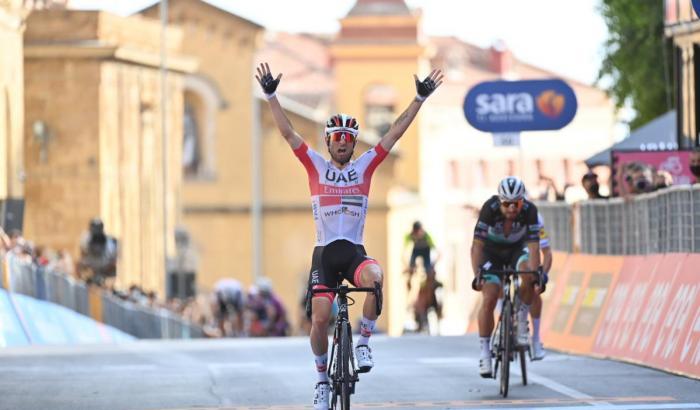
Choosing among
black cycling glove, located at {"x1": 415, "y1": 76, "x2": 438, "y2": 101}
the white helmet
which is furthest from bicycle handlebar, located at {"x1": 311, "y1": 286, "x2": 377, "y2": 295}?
the white helmet

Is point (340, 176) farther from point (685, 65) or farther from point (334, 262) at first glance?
point (685, 65)

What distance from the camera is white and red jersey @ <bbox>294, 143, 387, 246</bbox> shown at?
621 inches

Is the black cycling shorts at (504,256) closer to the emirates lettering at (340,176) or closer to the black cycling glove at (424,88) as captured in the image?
the black cycling glove at (424,88)

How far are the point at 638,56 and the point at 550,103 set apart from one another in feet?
44.6

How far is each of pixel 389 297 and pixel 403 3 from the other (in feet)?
82.4

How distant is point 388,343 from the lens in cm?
2912

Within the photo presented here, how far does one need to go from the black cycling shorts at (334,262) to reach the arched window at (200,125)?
76846 millimetres

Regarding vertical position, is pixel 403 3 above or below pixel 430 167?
above

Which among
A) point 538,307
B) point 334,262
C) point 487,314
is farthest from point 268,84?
point 538,307

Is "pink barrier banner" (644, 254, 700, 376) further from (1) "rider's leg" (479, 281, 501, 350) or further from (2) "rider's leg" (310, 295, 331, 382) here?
(2) "rider's leg" (310, 295, 331, 382)

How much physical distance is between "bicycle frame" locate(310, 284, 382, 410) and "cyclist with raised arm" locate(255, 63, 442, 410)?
169 millimetres

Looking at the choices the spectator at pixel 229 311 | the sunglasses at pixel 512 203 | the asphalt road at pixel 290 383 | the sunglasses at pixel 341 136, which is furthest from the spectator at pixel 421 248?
the sunglasses at pixel 341 136

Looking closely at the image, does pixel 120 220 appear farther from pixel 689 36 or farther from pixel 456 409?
pixel 456 409

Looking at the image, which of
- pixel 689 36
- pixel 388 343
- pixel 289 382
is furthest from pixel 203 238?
pixel 289 382
